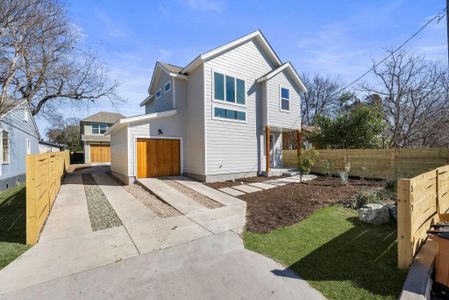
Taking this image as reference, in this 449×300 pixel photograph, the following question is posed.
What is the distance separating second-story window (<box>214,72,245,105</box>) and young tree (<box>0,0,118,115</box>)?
9.11m

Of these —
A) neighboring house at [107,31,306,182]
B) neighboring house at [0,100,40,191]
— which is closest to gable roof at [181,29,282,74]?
neighboring house at [107,31,306,182]

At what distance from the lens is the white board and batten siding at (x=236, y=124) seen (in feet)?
34.3

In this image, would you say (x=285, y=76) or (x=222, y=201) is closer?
(x=222, y=201)

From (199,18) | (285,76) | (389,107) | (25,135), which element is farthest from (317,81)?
(25,135)

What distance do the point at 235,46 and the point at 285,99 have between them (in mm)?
4423

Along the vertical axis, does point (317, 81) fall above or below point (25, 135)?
above

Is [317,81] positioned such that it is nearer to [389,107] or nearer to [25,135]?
[389,107]

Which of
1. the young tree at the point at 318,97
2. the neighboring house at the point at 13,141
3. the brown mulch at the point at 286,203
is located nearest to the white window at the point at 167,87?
the neighboring house at the point at 13,141

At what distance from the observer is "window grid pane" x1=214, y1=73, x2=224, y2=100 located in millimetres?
10742

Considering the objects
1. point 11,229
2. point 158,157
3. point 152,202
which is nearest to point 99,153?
point 158,157

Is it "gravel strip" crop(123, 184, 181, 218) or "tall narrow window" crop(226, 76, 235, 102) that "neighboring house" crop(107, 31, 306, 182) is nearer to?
"tall narrow window" crop(226, 76, 235, 102)

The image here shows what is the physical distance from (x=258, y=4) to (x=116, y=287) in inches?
414

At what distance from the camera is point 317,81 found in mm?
32969

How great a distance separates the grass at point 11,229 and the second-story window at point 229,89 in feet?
27.4
